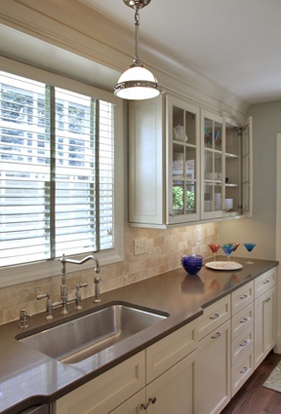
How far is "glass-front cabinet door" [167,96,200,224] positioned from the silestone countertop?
497 millimetres

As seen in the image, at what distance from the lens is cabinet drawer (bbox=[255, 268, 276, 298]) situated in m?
2.76

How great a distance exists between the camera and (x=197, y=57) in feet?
7.41

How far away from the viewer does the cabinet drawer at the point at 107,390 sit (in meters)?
1.13

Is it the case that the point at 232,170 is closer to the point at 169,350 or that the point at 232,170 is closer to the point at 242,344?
the point at 242,344

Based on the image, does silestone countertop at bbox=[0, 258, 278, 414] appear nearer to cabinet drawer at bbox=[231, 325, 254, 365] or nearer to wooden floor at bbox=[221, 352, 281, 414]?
cabinet drawer at bbox=[231, 325, 254, 365]

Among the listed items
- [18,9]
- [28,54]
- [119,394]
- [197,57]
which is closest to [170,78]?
[197,57]

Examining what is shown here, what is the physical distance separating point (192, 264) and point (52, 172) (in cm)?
138

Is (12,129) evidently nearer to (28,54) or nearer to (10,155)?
(10,155)

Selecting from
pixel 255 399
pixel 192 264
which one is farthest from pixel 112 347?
pixel 255 399

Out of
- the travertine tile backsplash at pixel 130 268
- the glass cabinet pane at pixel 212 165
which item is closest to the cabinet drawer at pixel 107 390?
the travertine tile backsplash at pixel 130 268

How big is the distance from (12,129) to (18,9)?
1.83 feet

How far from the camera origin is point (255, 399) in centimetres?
250

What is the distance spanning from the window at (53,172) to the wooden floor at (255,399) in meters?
1.55

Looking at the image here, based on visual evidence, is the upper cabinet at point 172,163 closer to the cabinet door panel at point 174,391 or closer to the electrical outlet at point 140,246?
the electrical outlet at point 140,246
